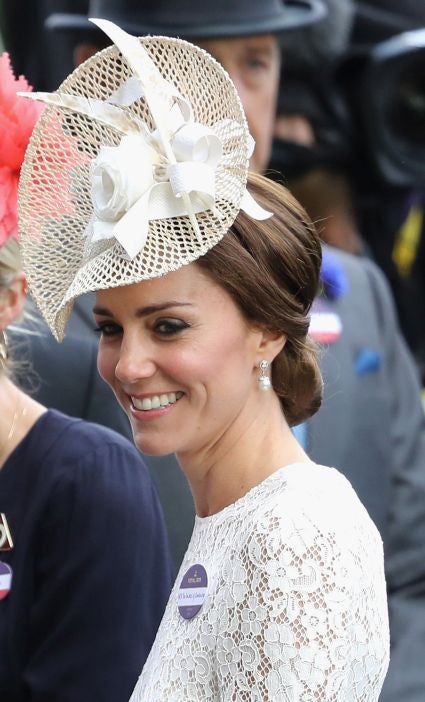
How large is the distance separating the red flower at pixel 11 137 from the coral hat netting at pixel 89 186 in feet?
0.59

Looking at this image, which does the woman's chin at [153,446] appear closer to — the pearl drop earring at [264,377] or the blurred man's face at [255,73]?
the pearl drop earring at [264,377]

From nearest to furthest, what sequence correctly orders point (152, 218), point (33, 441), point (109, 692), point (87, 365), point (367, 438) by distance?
point (152, 218)
point (109, 692)
point (33, 441)
point (87, 365)
point (367, 438)

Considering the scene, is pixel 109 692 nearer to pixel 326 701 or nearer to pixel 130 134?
pixel 326 701

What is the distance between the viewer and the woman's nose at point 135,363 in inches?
72.5

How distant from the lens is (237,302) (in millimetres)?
1856

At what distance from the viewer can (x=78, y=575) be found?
2.20m

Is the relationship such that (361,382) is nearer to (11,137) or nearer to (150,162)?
(11,137)

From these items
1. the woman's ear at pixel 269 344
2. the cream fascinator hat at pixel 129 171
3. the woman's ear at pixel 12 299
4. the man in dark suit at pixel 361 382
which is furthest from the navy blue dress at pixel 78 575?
the man in dark suit at pixel 361 382

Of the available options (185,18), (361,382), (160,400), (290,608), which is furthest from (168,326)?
(185,18)

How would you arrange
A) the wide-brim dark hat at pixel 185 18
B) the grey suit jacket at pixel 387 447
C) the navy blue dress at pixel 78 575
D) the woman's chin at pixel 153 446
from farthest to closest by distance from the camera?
1. the wide-brim dark hat at pixel 185 18
2. the grey suit jacket at pixel 387 447
3. the navy blue dress at pixel 78 575
4. the woman's chin at pixel 153 446

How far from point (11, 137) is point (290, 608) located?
2.97 ft

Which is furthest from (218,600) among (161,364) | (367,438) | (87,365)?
(367,438)

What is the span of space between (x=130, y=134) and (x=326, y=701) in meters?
0.75

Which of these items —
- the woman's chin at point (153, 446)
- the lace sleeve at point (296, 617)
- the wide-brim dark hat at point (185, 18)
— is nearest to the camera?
the lace sleeve at point (296, 617)
